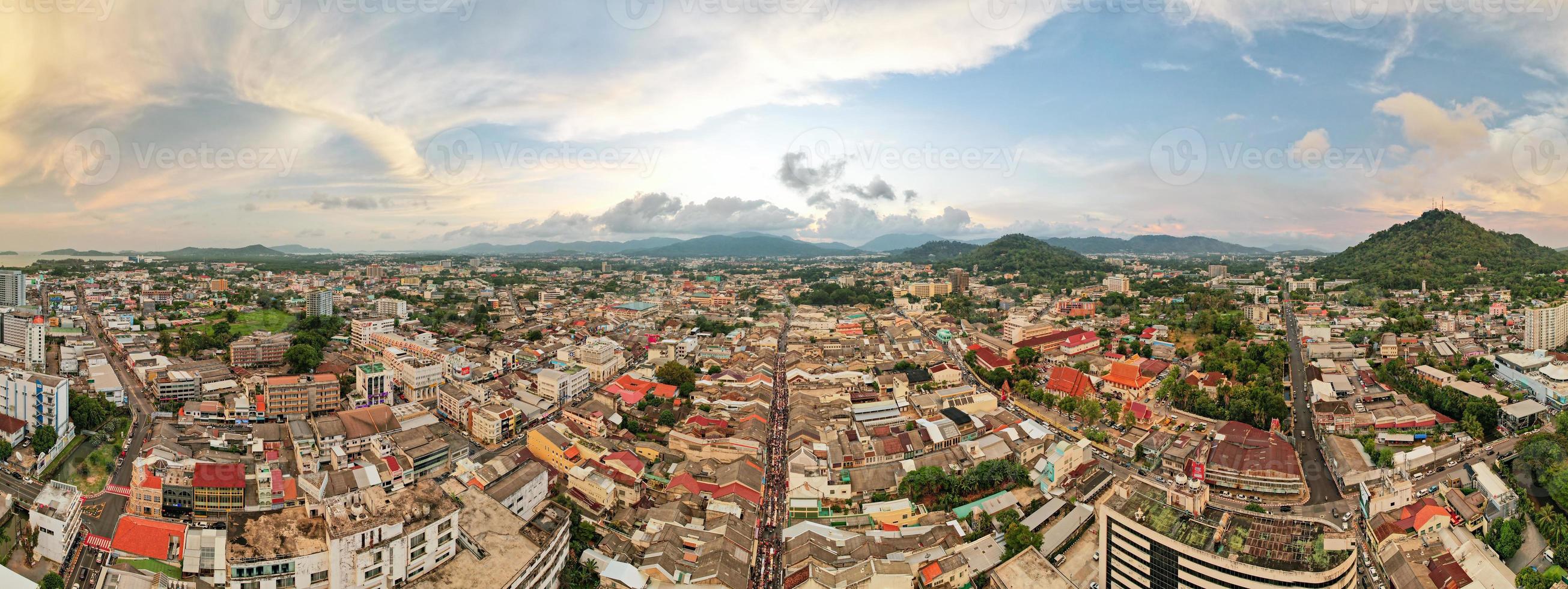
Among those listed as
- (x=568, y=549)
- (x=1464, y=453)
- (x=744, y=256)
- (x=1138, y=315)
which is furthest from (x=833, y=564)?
(x=744, y=256)

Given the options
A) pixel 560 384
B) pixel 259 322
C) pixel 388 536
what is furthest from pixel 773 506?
pixel 259 322

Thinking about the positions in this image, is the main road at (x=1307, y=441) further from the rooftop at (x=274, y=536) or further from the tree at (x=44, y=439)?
the tree at (x=44, y=439)

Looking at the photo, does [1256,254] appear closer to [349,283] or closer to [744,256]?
[744,256]

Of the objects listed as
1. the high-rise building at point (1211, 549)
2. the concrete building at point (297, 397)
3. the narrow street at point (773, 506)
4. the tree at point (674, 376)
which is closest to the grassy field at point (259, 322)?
the concrete building at point (297, 397)

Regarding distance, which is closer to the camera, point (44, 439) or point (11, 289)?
point (44, 439)

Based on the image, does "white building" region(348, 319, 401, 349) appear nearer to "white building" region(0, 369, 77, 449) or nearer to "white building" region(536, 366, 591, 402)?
"white building" region(536, 366, 591, 402)

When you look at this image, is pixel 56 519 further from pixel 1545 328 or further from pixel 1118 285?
pixel 1118 285
